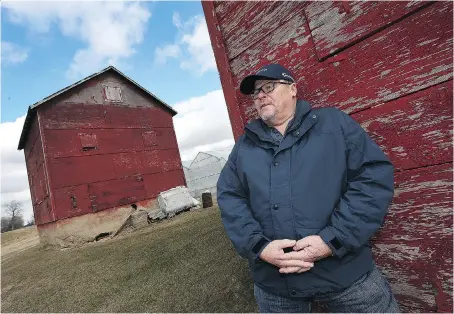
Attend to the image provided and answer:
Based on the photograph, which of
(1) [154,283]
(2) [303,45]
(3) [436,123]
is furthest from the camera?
(1) [154,283]

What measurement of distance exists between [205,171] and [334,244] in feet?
103

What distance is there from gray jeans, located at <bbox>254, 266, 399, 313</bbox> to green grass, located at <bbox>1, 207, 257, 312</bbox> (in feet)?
5.31

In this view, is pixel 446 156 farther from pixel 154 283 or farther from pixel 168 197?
pixel 168 197

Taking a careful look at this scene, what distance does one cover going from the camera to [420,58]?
66.6 inches

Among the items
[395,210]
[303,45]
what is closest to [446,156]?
[395,210]

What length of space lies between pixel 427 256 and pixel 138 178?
47.4 feet

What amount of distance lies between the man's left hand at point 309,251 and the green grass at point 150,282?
1892 mm

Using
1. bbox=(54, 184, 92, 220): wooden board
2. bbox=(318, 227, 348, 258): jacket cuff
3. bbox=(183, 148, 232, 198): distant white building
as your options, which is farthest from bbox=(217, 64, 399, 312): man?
bbox=(183, 148, 232, 198): distant white building

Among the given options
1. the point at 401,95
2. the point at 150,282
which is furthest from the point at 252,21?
the point at 150,282

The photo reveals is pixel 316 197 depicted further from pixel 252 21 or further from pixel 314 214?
pixel 252 21

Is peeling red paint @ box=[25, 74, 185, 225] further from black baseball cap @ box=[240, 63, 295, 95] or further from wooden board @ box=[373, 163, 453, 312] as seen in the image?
wooden board @ box=[373, 163, 453, 312]

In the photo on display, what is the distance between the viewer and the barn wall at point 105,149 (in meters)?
12.9

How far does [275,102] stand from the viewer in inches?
77.9

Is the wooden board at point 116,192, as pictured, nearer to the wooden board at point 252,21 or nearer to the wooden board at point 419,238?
the wooden board at point 252,21
